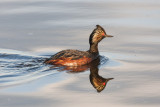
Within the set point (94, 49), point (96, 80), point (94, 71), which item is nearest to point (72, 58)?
point (94, 71)

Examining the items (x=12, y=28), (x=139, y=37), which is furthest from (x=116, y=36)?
(x=12, y=28)

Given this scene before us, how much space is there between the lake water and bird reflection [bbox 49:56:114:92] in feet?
0.10

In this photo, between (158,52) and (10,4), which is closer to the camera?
(158,52)

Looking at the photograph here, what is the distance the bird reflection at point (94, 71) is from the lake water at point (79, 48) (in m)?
0.03

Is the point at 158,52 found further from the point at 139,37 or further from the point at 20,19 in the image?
the point at 20,19

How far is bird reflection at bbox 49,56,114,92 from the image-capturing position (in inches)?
455

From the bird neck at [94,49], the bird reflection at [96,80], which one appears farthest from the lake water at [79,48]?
the bird neck at [94,49]

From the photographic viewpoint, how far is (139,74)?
40.2 ft

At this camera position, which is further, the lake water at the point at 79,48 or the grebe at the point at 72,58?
the grebe at the point at 72,58

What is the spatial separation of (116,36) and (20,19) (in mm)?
3951

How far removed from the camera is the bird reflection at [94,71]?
11.6 meters

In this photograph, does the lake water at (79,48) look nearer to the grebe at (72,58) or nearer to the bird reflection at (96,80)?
the bird reflection at (96,80)

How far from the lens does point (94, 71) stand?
42.3 ft

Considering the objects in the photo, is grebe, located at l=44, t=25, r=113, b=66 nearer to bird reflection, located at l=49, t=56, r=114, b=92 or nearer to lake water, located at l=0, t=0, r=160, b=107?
bird reflection, located at l=49, t=56, r=114, b=92
